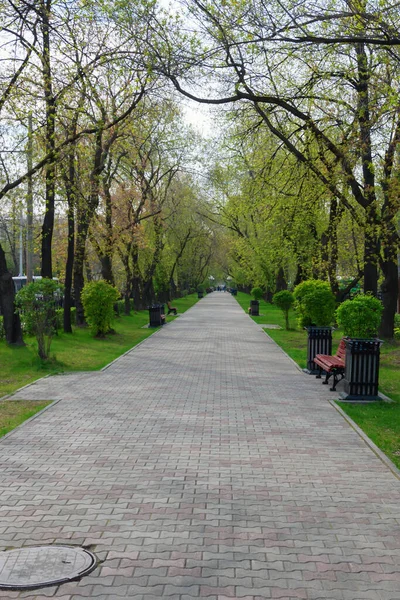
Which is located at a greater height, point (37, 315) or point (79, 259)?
point (79, 259)

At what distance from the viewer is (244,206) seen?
19.4 metres

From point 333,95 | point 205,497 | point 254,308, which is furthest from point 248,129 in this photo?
point 254,308

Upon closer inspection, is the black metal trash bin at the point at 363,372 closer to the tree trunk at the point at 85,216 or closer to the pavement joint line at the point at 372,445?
the pavement joint line at the point at 372,445

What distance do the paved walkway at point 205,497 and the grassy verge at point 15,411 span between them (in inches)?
10.6

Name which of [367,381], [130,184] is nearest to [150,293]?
[130,184]

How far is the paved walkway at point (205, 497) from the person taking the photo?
402 cm

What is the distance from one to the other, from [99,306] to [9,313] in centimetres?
453

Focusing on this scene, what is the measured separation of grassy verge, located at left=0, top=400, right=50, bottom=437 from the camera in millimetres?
8414

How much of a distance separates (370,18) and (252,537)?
6.93 m

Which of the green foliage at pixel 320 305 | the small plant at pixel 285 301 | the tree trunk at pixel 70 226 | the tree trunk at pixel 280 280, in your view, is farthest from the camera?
the tree trunk at pixel 280 280

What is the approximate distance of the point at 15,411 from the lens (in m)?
9.30

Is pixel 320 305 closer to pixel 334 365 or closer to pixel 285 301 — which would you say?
pixel 285 301

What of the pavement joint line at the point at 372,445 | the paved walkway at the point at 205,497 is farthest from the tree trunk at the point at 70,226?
the pavement joint line at the point at 372,445

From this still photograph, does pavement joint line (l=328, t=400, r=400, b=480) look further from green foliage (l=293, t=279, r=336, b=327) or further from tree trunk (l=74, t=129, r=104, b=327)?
tree trunk (l=74, t=129, r=104, b=327)
